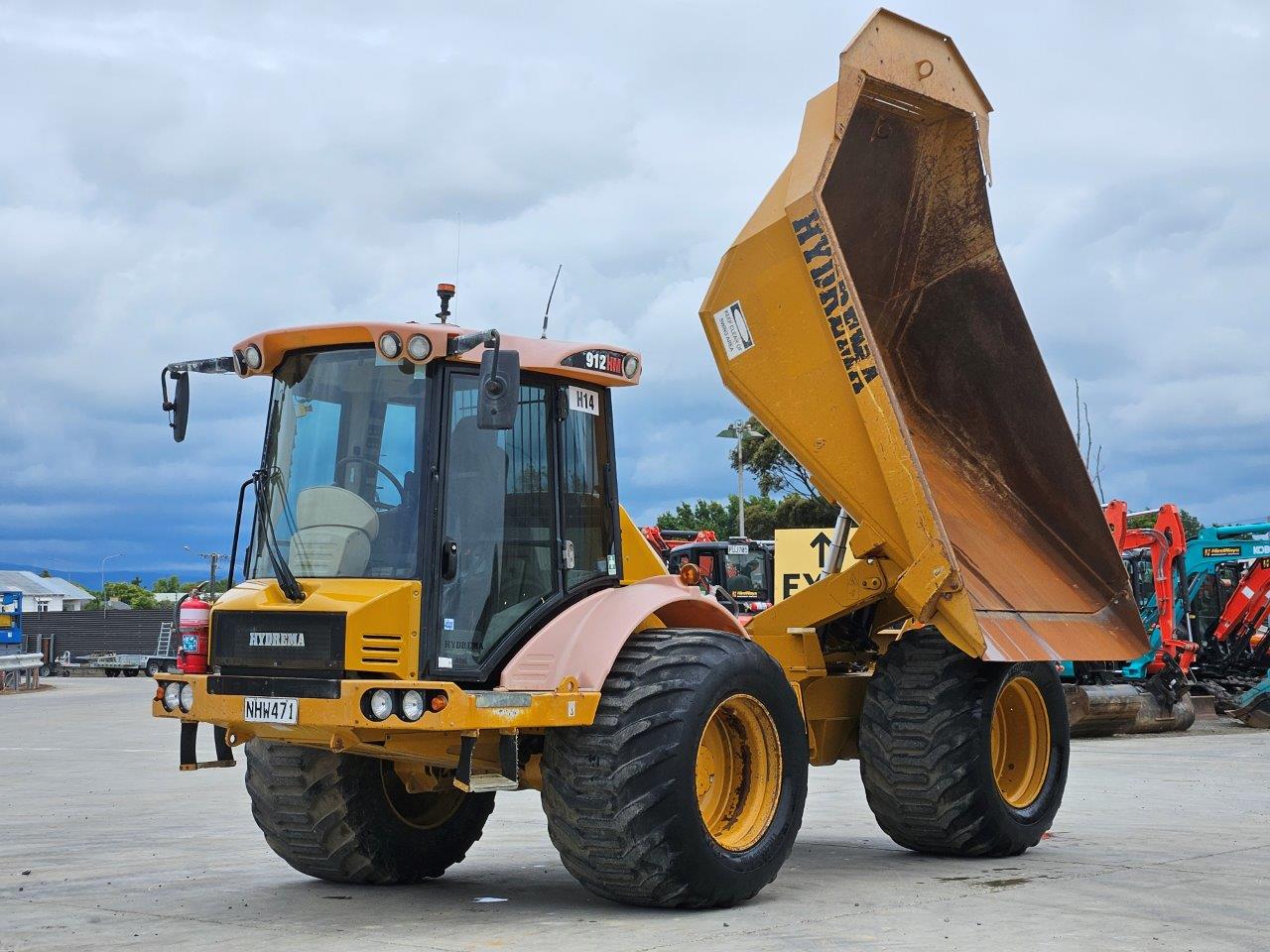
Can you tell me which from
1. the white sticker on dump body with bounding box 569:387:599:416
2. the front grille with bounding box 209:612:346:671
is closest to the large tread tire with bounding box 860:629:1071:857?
the white sticker on dump body with bounding box 569:387:599:416

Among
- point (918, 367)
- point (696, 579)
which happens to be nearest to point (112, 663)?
point (918, 367)

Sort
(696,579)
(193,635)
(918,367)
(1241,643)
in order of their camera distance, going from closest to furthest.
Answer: (193,635) → (696,579) → (918,367) → (1241,643)

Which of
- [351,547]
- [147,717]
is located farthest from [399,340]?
[147,717]

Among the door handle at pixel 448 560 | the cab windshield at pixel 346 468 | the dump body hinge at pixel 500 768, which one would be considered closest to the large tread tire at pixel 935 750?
the dump body hinge at pixel 500 768

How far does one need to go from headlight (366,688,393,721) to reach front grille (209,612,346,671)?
0.26 meters

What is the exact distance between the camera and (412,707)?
21.5 ft

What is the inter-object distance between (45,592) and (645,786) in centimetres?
11231

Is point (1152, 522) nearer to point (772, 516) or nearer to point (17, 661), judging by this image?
point (772, 516)

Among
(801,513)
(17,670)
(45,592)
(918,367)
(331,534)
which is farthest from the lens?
(45,592)

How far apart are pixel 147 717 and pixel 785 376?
69.6 feet

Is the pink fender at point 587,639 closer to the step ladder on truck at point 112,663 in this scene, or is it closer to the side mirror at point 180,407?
the side mirror at point 180,407

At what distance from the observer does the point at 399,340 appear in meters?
7.10

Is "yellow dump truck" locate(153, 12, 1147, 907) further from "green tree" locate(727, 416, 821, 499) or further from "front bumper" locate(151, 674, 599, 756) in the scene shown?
"green tree" locate(727, 416, 821, 499)

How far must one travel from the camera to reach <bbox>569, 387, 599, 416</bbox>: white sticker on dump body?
778 cm
